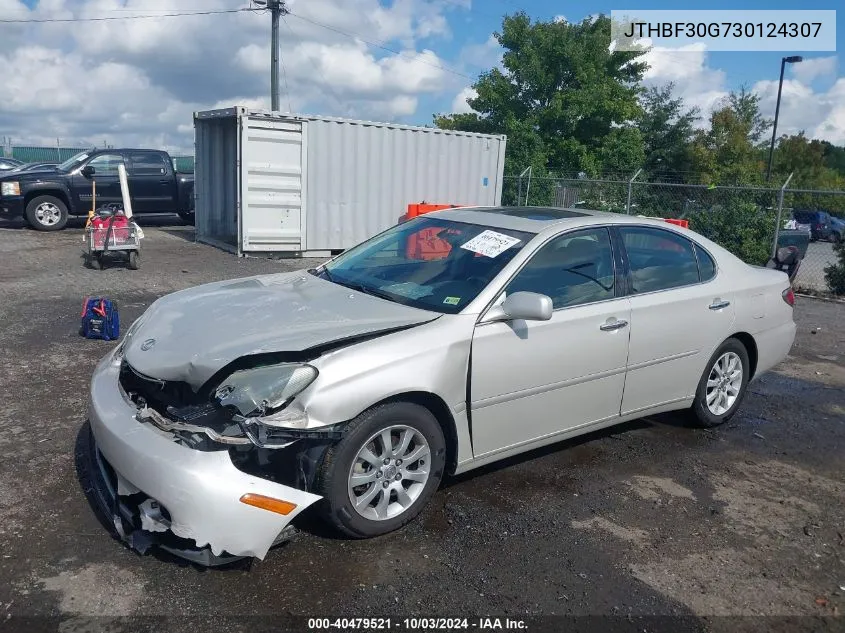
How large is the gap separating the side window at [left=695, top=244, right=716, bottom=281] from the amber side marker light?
3371 mm

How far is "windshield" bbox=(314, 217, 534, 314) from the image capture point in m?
3.98

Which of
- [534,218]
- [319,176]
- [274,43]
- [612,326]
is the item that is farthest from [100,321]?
[274,43]

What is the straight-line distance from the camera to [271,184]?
1280 centimetres

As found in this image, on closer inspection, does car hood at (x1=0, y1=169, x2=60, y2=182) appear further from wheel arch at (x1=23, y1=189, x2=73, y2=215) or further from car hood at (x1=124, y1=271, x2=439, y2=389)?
car hood at (x1=124, y1=271, x2=439, y2=389)

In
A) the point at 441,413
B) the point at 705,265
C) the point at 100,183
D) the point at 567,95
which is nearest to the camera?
the point at 441,413

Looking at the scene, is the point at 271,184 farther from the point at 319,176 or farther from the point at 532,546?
the point at 532,546

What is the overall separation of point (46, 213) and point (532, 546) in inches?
578

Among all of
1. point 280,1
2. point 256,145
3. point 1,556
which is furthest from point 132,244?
point 280,1

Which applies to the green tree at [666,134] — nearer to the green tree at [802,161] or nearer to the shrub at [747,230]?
the green tree at [802,161]

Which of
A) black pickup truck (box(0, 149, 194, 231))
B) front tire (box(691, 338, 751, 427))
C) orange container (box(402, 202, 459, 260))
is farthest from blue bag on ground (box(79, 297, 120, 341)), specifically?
black pickup truck (box(0, 149, 194, 231))

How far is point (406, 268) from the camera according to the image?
4383mm

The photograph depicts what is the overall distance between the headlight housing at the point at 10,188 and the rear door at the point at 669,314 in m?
14.1

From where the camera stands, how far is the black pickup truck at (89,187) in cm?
1486

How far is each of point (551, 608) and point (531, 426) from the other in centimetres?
115
